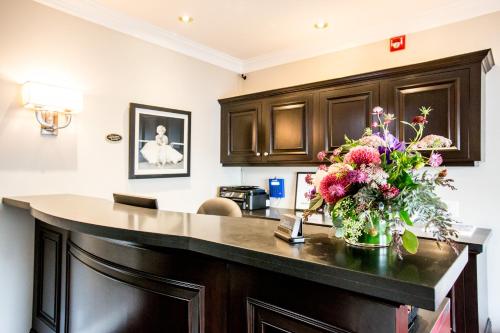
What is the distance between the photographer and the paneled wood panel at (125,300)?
1144 millimetres

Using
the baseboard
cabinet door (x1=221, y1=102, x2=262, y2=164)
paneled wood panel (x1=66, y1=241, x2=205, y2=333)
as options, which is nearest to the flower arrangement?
paneled wood panel (x1=66, y1=241, x2=205, y2=333)

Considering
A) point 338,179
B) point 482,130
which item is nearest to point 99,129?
point 338,179

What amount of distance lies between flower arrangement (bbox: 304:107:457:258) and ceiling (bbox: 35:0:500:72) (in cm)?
194

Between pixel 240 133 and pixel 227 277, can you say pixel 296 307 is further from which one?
pixel 240 133

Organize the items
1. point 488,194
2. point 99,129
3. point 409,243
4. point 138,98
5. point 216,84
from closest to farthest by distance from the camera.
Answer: point 409,243, point 488,194, point 99,129, point 138,98, point 216,84

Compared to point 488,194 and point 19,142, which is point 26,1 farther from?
point 488,194

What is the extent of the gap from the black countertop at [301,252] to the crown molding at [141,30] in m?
1.75

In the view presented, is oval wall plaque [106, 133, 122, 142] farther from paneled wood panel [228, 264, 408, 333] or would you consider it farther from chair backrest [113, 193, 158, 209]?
paneled wood panel [228, 264, 408, 333]

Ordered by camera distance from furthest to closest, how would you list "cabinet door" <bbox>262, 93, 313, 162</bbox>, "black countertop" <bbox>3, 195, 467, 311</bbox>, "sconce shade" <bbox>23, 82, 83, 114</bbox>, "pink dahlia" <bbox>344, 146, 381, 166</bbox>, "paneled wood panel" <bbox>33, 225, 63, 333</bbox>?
"cabinet door" <bbox>262, 93, 313, 162</bbox>
"sconce shade" <bbox>23, 82, 83, 114</bbox>
"paneled wood panel" <bbox>33, 225, 63, 333</bbox>
"pink dahlia" <bbox>344, 146, 381, 166</bbox>
"black countertop" <bbox>3, 195, 467, 311</bbox>

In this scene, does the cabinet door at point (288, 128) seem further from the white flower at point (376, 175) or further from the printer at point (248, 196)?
the white flower at point (376, 175)

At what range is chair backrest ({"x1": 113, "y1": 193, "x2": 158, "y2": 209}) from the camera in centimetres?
175

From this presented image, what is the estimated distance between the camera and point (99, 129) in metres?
2.66

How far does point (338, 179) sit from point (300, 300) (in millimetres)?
367

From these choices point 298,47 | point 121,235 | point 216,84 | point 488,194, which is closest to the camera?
point 121,235
